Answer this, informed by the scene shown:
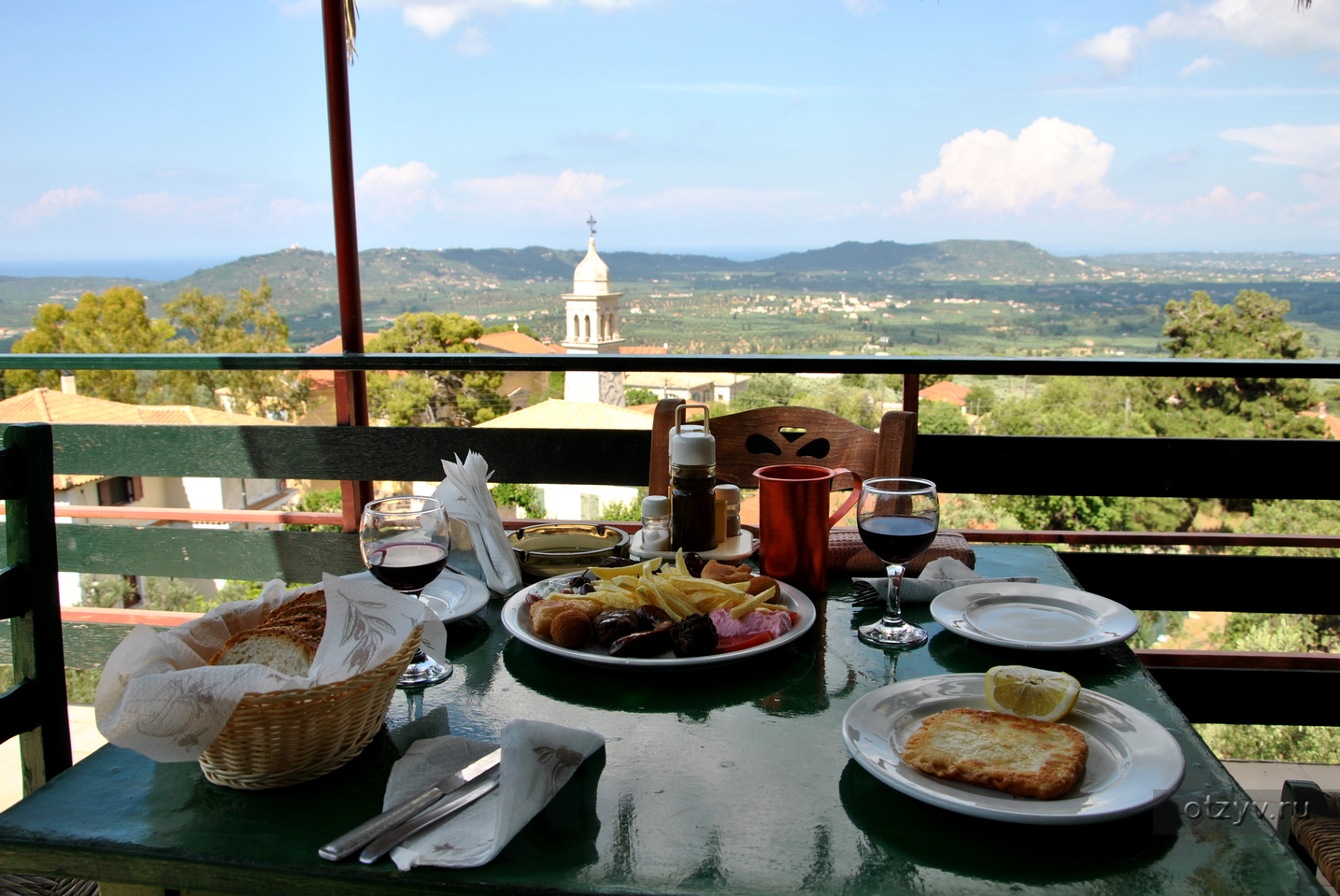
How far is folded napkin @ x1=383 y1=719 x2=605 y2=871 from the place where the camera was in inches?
24.0

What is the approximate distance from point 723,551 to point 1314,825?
3.15ft

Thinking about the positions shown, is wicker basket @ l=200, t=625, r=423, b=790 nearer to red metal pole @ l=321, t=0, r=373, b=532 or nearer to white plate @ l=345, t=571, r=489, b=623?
white plate @ l=345, t=571, r=489, b=623

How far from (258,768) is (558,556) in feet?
1.96

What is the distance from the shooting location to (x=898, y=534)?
1.02 meters

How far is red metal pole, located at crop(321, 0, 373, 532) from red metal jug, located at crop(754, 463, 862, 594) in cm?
176

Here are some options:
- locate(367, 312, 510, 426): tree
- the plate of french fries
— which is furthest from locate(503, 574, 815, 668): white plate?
locate(367, 312, 510, 426): tree

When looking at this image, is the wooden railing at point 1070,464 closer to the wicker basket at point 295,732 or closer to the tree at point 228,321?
the wicker basket at point 295,732

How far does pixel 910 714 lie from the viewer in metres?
0.81

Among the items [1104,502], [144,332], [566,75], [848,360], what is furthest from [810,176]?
[848,360]

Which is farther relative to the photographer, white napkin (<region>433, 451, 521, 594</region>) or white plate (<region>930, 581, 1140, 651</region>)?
white napkin (<region>433, 451, 521, 594</region>)

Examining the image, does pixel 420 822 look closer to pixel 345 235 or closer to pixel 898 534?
pixel 898 534

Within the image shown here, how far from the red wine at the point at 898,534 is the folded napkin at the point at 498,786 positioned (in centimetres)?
43

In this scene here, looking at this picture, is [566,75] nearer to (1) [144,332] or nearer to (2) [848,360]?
(1) [144,332]

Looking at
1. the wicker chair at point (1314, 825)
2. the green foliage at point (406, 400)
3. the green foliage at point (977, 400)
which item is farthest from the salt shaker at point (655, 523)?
the green foliage at point (406, 400)
